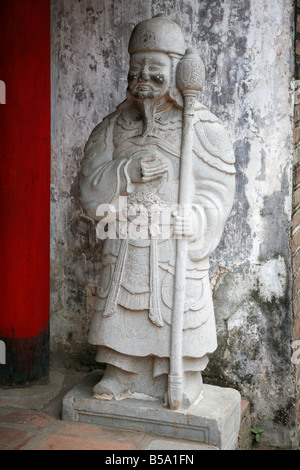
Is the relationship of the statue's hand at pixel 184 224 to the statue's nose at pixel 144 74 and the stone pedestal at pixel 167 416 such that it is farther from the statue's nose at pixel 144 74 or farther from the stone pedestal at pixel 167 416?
the stone pedestal at pixel 167 416

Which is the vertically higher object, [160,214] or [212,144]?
[212,144]

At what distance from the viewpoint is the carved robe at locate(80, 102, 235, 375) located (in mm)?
3314

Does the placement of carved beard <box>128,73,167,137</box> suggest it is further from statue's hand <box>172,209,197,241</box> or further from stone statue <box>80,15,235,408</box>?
statue's hand <box>172,209,197,241</box>

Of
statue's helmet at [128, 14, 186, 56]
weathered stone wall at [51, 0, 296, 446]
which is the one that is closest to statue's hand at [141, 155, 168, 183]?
statue's helmet at [128, 14, 186, 56]

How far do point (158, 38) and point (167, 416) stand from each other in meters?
2.08

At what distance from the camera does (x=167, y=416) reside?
3.32 m

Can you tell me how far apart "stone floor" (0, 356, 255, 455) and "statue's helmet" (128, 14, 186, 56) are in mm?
2150

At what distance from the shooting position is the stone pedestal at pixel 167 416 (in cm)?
329

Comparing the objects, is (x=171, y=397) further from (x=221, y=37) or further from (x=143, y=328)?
(x=221, y=37)

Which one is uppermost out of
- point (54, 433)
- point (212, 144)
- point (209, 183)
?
point (212, 144)

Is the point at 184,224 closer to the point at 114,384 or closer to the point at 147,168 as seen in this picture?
the point at 147,168

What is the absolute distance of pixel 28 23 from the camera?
12.9 feet

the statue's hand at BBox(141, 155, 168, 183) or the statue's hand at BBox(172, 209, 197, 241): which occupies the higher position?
the statue's hand at BBox(141, 155, 168, 183)

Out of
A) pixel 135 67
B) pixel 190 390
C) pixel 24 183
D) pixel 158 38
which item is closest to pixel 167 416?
pixel 190 390
